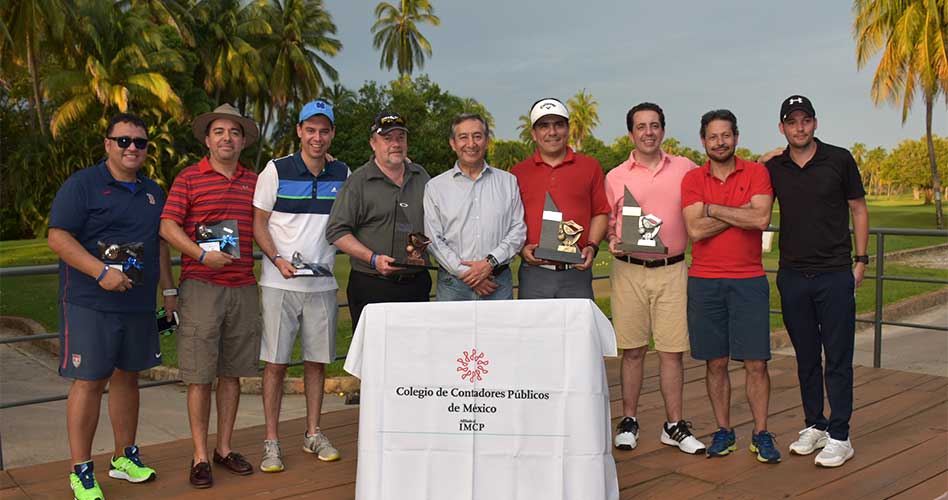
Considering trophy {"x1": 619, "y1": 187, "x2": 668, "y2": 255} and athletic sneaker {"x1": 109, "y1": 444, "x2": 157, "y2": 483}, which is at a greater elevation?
trophy {"x1": 619, "y1": 187, "x2": 668, "y2": 255}

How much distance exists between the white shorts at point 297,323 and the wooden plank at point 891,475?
A: 2.46 metres

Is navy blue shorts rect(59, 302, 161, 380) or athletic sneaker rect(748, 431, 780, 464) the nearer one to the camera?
navy blue shorts rect(59, 302, 161, 380)

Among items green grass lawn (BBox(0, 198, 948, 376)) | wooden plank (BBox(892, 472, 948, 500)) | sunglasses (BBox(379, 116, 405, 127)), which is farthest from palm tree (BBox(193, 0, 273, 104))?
wooden plank (BBox(892, 472, 948, 500))

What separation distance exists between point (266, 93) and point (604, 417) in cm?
4140

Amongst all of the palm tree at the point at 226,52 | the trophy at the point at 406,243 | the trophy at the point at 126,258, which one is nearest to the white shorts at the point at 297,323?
the trophy at the point at 406,243

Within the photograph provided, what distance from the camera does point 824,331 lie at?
4199mm

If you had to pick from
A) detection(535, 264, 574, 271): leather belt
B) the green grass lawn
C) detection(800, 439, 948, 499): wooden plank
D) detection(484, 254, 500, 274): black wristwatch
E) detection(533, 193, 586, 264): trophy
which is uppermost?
detection(533, 193, 586, 264): trophy

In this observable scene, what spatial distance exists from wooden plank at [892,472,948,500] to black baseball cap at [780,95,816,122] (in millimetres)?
1879

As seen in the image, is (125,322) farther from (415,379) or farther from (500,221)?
(500,221)

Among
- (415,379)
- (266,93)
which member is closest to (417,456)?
(415,379)

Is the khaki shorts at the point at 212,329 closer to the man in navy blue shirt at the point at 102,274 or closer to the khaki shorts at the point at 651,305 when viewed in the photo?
the man in navy blue shirt at the point at 102,274

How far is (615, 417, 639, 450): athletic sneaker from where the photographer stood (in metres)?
4.41

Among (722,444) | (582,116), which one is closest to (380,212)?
(722,444)

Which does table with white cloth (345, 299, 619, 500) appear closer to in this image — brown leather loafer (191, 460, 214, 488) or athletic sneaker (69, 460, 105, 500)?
brown leather loafer (191, 460, 214, 488)
